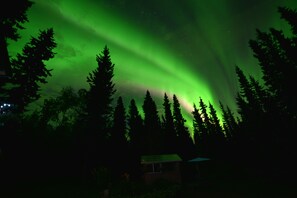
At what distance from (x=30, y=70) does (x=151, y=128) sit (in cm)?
2754

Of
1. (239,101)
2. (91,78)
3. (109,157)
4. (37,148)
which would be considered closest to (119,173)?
(109,157)

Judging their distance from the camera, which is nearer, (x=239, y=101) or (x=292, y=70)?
(x=292, y=70)

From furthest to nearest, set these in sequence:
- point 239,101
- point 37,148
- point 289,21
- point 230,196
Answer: point 239,101 → point 289,21 → point 37,148 → point 230,196

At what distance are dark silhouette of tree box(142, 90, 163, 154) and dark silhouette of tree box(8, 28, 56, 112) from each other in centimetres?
2073

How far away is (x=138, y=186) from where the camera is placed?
661 inches

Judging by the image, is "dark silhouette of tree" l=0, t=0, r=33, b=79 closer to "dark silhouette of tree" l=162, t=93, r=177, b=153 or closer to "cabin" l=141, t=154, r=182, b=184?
"cabin" l=141, t=154, r=182, b=184

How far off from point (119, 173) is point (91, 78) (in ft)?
52.7

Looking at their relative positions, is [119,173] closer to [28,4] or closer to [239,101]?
[28,4]

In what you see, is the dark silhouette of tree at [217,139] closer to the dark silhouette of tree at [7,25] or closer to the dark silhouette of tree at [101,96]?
the dark silhouette of tree at [101,96]

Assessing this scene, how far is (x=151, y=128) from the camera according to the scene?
43062 mm

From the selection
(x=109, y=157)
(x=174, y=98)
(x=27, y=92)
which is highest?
(x=174, y=98)

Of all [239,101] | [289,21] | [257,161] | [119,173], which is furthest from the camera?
[239,101]

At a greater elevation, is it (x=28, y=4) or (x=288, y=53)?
(x=288, y=53)

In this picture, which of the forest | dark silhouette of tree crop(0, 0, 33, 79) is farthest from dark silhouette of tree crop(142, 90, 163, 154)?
dark silhouette of tree crop(0, 0, 33, 79)
